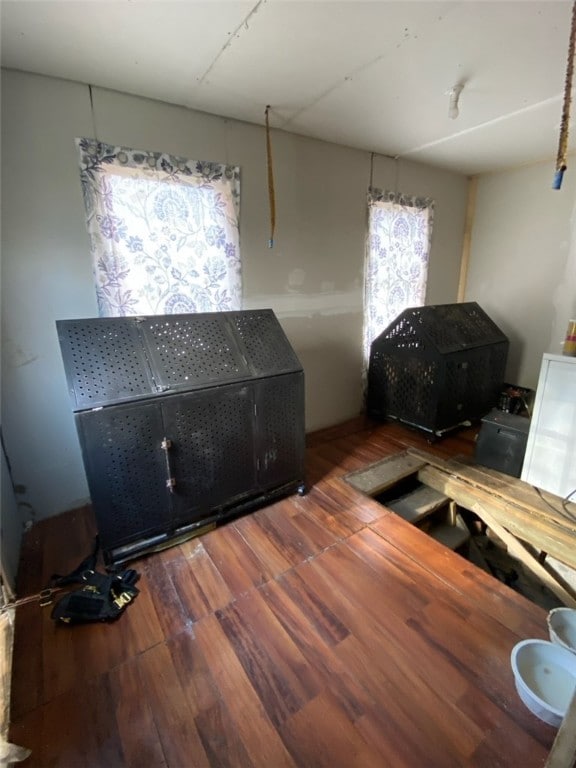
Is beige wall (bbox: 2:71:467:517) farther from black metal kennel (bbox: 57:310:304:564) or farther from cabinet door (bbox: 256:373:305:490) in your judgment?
cabinet door (bbox: 256:373:305:490)

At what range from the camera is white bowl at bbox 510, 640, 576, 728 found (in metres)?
1.02

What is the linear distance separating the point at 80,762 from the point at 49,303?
1758 millimetres

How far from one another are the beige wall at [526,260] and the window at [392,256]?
2.26 feet

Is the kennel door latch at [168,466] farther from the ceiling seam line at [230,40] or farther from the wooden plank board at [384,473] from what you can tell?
the ceiling seam line at [230,40]

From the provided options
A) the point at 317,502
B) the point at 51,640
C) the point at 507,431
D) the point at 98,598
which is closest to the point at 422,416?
the point at 507,431

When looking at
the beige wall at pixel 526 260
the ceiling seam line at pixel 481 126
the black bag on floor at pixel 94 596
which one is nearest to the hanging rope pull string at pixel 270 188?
the ceiling seam line at pixel 481 126

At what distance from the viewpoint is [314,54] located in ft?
4.74

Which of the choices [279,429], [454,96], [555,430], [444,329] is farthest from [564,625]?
[454,96]

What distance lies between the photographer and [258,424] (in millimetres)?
1791

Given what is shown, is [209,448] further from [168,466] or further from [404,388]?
[404,388]

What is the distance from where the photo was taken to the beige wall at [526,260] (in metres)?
2.93

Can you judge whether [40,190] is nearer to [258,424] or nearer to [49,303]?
[49,303]

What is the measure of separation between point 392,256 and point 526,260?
1.28 meters

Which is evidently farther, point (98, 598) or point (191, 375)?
point (191, 375)
